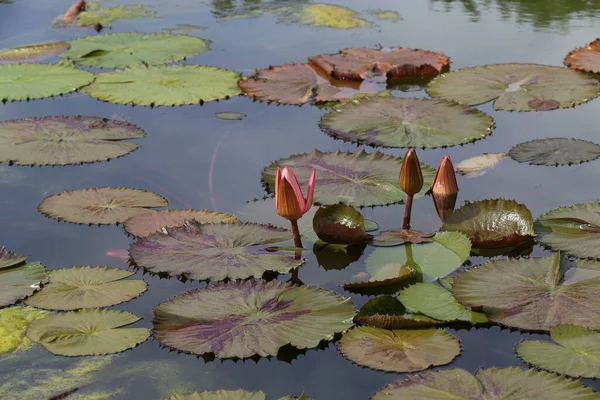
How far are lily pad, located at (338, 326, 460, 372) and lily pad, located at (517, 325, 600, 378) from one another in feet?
0.64

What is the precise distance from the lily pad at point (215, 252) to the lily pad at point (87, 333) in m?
0.26

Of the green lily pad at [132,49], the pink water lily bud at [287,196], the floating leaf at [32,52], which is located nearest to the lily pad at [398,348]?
the pink water lily bud at [287,196]

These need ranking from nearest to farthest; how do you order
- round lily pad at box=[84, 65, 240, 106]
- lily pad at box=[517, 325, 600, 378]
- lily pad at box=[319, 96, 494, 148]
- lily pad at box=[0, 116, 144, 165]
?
lily pad at box=[517, 325, 600, 378] → lily pad at box=[0, 116, 144, 165] → lily pad at box=[319, 96, 494, 148] → round lily pad at box=[84, 65, 240, 106]

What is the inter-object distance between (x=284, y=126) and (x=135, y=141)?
0.70 metres

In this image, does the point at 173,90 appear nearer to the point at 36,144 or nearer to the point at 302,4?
the point at 36,144

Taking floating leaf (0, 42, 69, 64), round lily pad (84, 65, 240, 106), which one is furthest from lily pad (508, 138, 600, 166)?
floating leaf (0, 42, 69, 64)

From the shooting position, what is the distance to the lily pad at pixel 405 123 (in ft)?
12.3

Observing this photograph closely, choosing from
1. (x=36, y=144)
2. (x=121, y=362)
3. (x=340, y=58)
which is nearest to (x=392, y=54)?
(x=340, y=58)

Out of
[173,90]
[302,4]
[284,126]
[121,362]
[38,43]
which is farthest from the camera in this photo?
[302,4]

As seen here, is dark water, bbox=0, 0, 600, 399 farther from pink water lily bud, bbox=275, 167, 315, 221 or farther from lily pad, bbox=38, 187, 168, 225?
pink water lily bud, bbox=275, 167, 315, 221

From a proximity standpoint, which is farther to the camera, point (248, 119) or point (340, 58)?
point (340, 58)

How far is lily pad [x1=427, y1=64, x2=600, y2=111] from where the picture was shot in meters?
4.20

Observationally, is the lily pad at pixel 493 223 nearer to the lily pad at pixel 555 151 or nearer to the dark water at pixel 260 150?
the dark water at pixel 260 150

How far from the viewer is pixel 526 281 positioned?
2.51m
